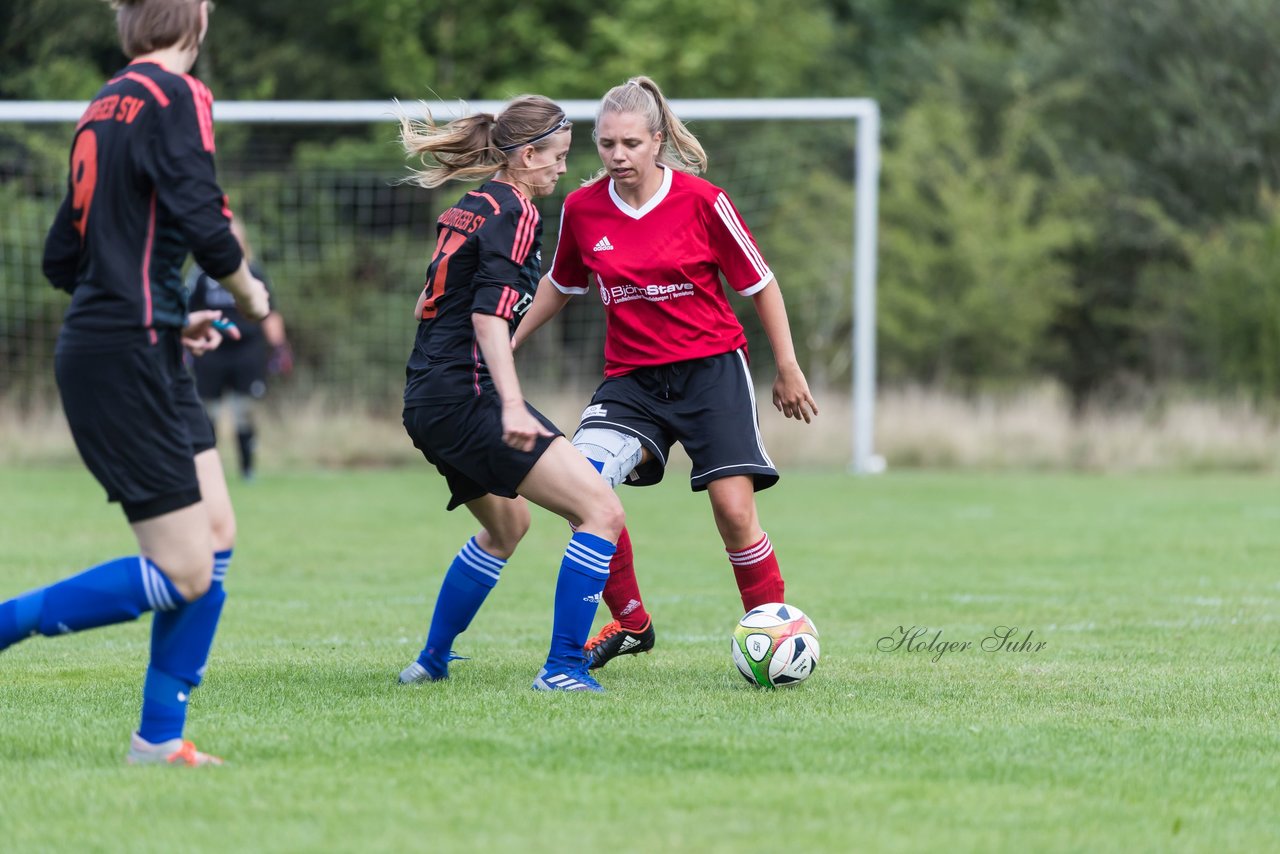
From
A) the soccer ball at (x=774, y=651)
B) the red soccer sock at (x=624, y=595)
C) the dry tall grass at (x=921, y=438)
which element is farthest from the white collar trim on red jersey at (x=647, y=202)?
the dry tall grass at (x=921, y=438)

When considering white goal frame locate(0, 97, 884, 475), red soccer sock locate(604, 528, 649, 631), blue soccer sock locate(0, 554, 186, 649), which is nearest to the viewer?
blue soccer sock locate(0, 554, 186, 649)

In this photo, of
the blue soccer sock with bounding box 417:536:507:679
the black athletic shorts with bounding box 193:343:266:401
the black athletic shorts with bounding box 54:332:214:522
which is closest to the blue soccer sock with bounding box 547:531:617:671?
the blue soccer sock with bounding box 417:536:507:679

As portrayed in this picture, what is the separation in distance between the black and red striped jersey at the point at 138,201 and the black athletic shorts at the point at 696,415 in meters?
2.03

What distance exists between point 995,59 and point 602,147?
85.8 ft

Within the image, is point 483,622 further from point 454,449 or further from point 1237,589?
point 1237,589

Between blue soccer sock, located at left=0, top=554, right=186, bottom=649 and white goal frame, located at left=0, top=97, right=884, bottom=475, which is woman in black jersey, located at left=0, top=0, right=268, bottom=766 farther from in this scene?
white goal frame, located at left=0, top=97, right=884, bottom=475

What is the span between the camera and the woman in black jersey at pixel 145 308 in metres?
3.79

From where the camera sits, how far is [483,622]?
23.6ft

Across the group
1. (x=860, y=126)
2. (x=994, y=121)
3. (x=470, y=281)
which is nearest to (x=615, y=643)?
(x=470, y=281)

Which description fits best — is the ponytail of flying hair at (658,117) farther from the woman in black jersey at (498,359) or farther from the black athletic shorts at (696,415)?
the black athletic shorts at (696,415)

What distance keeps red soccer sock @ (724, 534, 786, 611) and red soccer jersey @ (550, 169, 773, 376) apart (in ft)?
2.31

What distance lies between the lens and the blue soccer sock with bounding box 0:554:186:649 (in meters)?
3.91

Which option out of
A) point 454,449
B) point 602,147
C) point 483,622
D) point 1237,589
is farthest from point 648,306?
point 1237,589

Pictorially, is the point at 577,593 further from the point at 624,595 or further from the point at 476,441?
the point at 624,595
